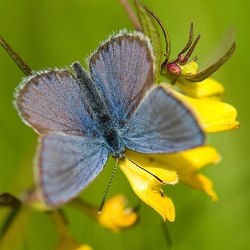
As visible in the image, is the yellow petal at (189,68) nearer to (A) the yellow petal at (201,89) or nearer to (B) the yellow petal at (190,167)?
(A) the yellow petal at (201,89)

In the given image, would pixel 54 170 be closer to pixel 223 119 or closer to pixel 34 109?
pixel 34 109

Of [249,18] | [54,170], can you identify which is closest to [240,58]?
[249,18]

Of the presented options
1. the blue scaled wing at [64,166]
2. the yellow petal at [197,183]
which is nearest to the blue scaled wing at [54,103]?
the blue scaled wing at [64,166]

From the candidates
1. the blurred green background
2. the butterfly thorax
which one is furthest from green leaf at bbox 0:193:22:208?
the blurred green background

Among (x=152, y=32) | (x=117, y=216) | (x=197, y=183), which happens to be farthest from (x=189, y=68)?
(x=117, y=216)

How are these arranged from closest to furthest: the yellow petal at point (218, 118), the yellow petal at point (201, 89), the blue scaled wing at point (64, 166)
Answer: the blue scaled wing at point (64, 166) < the yellow petal at point (218, 118) < the yellow petal at point (201, 89)

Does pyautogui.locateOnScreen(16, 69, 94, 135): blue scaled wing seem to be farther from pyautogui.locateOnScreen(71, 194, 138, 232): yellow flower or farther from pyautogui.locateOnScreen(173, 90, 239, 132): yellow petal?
pyautogui.locateOnScreen(71, 194, 138, 232): yellow flower

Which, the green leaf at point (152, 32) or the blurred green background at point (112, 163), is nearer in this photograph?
the green leaf at point (152, 32)
